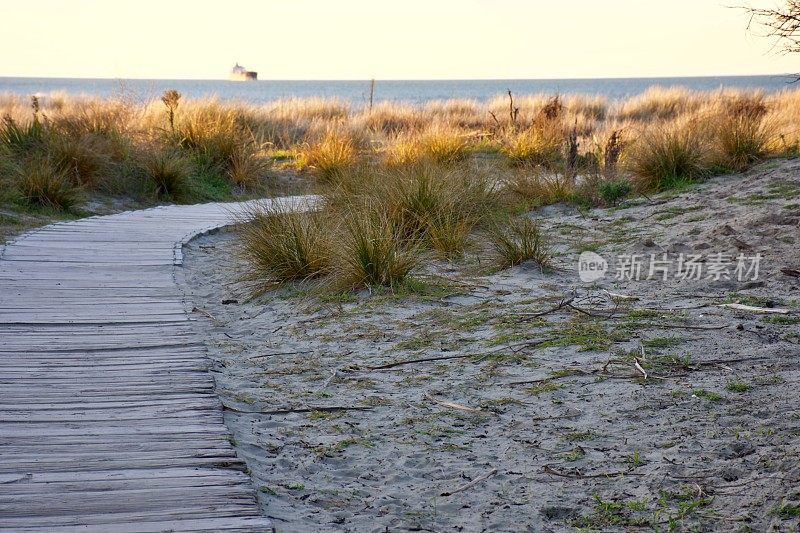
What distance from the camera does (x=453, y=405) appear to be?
10.9ft

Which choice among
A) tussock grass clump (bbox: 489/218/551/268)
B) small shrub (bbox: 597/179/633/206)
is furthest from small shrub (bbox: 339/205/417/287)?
small shrub (bbox: 597/179/633/206)

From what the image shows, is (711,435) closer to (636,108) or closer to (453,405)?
(453,405)

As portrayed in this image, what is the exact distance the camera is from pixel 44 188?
326 inches

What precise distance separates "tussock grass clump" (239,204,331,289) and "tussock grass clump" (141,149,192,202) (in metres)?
4.38

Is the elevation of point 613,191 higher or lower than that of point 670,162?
lower

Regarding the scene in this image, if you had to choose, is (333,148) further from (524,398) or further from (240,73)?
(240,73)

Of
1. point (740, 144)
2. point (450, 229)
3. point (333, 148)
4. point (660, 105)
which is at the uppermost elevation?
point (660, 105)

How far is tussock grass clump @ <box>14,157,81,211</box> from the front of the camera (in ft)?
26.9

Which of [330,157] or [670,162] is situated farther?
[330,157]

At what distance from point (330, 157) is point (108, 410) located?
760 cm

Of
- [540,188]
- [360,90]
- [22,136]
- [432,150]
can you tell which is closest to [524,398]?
[540,188]

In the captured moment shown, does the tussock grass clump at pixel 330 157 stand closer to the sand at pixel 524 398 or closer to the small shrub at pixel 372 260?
the small shrub at pixel 372 260

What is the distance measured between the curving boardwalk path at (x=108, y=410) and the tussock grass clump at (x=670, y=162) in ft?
15.1

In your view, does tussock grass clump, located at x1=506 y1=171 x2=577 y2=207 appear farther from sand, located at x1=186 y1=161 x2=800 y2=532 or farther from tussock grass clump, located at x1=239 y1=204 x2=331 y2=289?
tussock grass clump, located at x1=239 y1=204 x2=331 y2=289
